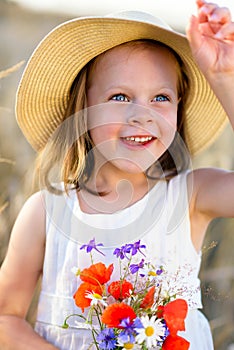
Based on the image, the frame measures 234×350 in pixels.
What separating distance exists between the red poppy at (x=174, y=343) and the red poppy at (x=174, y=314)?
1 centimetres

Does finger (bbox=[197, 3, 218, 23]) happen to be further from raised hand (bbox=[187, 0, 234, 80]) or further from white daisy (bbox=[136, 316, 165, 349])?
white daisy (bbox=[136, 316, 165, 349])

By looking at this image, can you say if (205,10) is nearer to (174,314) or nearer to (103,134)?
(103,134)

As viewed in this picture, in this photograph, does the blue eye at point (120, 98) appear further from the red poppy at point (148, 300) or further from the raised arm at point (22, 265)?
the red poppy at point (148, 300)

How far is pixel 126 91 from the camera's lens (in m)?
2.07

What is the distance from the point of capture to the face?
2064mm

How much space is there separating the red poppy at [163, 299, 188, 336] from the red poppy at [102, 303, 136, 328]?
0.07 meters

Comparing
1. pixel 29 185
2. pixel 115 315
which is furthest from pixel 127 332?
pixel 29 185

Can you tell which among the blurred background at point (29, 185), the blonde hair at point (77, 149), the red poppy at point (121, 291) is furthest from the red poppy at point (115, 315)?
the blurred background at point (29, 185)

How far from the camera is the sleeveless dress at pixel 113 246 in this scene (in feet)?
7.11

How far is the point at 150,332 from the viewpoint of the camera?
5.06 ft

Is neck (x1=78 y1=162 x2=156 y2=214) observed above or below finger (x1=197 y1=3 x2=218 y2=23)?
below

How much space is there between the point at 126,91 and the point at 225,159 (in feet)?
6.18

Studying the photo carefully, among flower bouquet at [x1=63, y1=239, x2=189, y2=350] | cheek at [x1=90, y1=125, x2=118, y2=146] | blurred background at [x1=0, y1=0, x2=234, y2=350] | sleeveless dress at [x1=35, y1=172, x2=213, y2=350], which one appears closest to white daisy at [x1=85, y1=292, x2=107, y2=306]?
flower bouquet at [x1=63, y1=239, x2=189, y2=350]

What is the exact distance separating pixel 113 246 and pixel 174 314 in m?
0.62
